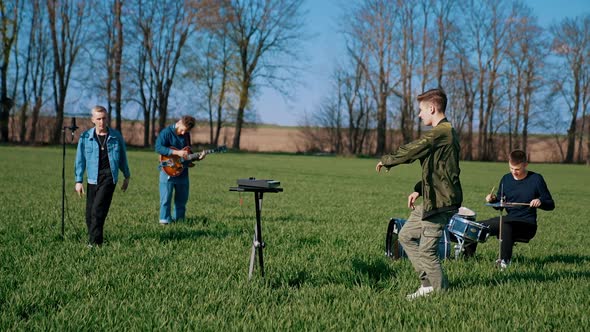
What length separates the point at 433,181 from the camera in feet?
15.7

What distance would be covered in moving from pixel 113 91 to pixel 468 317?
2153 inches

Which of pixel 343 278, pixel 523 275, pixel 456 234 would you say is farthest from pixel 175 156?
pixel 523 275

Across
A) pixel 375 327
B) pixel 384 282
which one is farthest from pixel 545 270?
pixel 375 327

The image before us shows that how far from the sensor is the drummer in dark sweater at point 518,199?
22.2 feet

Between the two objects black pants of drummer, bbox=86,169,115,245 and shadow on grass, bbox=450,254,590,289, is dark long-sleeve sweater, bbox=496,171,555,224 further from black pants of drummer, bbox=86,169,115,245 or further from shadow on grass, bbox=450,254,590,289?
black pants of drummer, bbox=86,169,115,245

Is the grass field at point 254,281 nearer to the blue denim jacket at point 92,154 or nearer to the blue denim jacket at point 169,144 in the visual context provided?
the blue denim jacket at point 169,144

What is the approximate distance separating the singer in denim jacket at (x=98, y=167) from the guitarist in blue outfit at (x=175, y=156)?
1.97 m

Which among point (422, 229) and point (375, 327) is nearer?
point (375, 327)

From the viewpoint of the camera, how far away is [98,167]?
23.4ft

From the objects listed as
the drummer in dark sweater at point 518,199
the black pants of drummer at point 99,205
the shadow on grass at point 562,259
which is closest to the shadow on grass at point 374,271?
the drummer in dark sweater at point 518,199

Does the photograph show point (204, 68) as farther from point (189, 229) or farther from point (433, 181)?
point (433, 181)

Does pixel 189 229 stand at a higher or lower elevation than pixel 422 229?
lower

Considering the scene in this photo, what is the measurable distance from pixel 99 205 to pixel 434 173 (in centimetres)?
447

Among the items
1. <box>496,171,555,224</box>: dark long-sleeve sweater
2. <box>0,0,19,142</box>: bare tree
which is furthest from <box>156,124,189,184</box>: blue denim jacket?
<box>0,0,19,142</box>: bare tree
